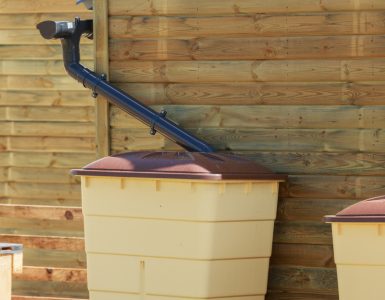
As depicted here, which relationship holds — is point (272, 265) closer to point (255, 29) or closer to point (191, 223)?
point (191, 223)

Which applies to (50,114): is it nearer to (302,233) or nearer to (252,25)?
(252,25)

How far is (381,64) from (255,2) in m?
1.01

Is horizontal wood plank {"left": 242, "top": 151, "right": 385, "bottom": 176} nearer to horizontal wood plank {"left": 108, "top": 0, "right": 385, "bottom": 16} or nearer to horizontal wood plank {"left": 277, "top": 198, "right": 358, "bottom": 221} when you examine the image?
horizontal wood plank {"left": 277, "top": 198, "right": 358, "bottom": 221}

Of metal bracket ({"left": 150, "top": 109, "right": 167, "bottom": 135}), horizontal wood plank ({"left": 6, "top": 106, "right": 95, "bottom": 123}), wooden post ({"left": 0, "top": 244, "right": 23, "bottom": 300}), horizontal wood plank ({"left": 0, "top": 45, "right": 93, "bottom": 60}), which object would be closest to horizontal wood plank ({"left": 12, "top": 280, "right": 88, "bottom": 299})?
horizontal wood plank ({"left": 6, "top": 106, "right": 95, "bottom": 123})

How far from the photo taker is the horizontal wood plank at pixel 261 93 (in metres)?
8.52

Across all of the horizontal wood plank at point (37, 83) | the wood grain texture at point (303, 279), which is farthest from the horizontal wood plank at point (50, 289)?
the wood grain texture at point (303, 279)

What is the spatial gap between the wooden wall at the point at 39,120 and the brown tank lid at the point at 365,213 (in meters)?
5.56

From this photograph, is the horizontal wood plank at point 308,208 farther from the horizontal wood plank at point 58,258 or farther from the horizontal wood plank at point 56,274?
the horizontal wood plank at point 58,258

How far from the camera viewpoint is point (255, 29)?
873 centimetres

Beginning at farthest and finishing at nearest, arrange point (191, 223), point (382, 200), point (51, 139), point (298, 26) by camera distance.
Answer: point (51, 139)
point (298, 26)
point (191, 223)
point (382, 200)

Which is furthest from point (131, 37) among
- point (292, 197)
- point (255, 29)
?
point (292, 197)

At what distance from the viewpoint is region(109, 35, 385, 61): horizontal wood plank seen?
8.52 meters

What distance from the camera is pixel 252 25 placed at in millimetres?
8742

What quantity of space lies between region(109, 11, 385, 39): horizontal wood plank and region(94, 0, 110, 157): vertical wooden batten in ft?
0.24
